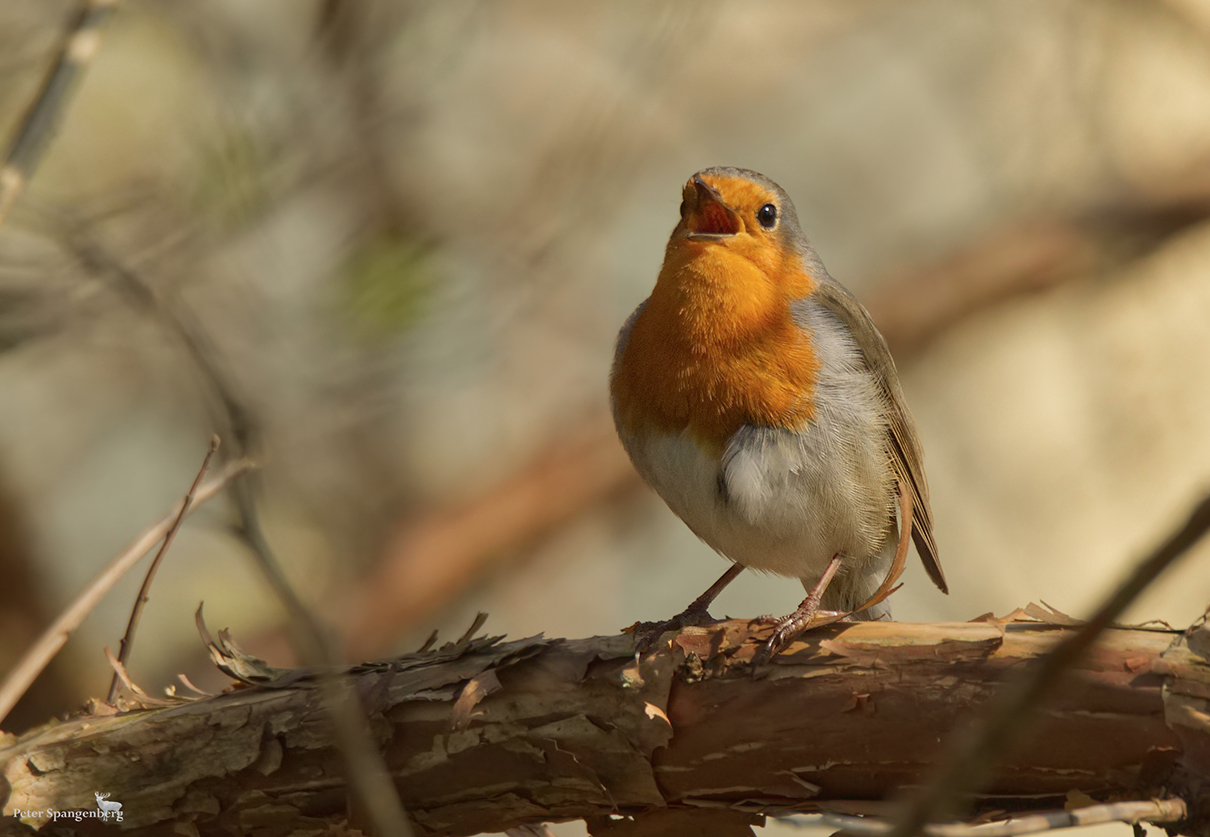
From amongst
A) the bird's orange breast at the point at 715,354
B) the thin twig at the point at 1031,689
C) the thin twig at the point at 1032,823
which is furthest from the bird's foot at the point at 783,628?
the thin twig at the point at 1031,689

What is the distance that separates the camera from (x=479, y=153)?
25.0ft

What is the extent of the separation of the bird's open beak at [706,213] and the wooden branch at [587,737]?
158cm

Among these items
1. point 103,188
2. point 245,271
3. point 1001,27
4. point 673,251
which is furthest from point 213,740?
point 1001,27

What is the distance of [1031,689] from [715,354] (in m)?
2.14

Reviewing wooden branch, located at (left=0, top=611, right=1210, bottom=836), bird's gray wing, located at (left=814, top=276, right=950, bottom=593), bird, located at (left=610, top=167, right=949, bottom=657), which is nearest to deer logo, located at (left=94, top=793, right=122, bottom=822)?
wooden branch, located at (left=0, top=611, right=1210, bottom=836)

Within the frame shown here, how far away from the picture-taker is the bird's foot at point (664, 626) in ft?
9.34

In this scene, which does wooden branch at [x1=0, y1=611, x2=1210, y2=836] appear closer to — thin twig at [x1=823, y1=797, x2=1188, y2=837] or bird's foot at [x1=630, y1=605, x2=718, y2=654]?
bird's foot at [x1=630, y1=605, x2=718, y2=654]

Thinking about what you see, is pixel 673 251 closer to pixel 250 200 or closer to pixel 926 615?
pixel 250 200

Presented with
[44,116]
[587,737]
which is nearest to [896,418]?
[587,737]

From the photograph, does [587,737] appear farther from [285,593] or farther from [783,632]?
[285,593]

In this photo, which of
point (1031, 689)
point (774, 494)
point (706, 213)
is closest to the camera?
point (1031, 689)

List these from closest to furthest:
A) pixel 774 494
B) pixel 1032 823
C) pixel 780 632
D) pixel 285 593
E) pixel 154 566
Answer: pixel 285 593 → pixel 1032 823 → pixel 154 566 → pixel 780 632 → pixel 774 494

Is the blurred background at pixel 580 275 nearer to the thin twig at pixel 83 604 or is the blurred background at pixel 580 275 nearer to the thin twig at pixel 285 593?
the thin twig at pixel 83 604

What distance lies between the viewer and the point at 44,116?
229 centimetres
